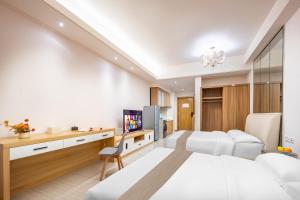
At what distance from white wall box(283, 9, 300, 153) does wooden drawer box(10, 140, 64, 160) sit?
3.38 meters

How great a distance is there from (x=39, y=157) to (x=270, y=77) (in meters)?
4.53

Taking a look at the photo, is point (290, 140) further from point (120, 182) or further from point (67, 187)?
point (67, 187)

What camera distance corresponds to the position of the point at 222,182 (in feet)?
3.43

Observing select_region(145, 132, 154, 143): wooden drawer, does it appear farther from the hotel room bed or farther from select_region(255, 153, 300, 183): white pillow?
select_region(255, 153, 300, 183): white pillow

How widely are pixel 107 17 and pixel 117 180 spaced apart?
2828mm

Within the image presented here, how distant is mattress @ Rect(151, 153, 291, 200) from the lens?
0.87 m

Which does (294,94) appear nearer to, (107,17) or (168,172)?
(168,172)

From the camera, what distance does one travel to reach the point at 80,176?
8.34ft

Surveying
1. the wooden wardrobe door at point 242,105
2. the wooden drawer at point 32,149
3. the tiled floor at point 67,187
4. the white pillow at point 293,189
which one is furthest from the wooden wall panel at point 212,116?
the wooden drawer at point 32,149

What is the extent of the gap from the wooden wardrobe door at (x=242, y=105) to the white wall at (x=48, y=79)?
3.96 meters

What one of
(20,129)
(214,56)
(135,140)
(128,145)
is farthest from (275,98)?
(20,129)

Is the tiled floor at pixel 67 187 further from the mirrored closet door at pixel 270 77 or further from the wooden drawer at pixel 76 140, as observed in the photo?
the mirrored closet door at pixel 270 77

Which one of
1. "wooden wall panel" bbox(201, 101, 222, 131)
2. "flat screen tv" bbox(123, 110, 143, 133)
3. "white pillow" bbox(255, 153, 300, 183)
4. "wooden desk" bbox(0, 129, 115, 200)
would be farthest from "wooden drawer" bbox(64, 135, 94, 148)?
"wooden wall panel" bbox(201, 101, 222, 131)

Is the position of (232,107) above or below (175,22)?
below
